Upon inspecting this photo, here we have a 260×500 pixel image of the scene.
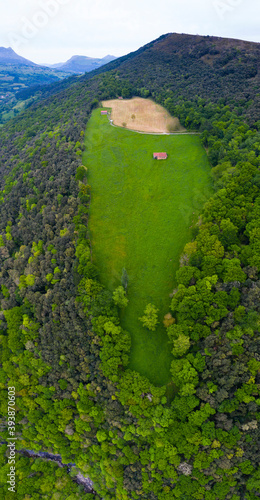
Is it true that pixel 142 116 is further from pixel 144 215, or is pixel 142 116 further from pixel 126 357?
pixel 126 357

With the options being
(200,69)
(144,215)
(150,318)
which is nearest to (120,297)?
(150,318)

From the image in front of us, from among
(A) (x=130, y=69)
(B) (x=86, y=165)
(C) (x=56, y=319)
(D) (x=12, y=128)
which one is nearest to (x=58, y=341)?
(C) (x=56, y=319)

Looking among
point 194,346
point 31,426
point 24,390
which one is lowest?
point 31,426

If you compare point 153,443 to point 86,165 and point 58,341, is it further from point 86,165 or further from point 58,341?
point 86,165

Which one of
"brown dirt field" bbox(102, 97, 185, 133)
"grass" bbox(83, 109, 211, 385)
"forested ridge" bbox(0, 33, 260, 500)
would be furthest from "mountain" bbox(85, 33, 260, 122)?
"grass" bbox(83, 109, 211, 385)

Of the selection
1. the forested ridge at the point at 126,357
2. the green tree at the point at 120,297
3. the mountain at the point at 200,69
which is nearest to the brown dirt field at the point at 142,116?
the mountain at the point at 200,69

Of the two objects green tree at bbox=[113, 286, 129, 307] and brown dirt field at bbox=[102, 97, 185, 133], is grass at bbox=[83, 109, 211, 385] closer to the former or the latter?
green tree at bbox=[113, 286, 129, 307]

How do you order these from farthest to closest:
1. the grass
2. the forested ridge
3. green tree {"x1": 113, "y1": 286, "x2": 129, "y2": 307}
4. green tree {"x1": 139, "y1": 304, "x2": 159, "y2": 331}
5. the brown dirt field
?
the brown dirt field
the grass
green tree {"x1": 113, "y1": 286, "x2": 129, "y2": 307}
green tree {"x1": 139, "y1": 304, "x2": 159, "y2": 331}
the forested ridge
